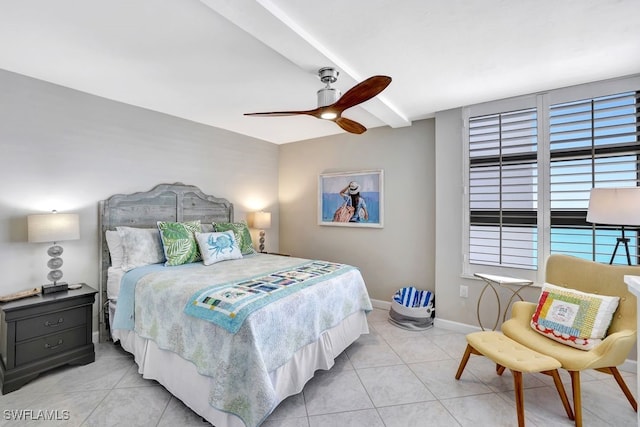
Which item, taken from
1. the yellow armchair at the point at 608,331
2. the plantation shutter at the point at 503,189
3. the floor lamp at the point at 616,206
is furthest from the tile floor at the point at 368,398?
the floor lamp at the point at 616,206

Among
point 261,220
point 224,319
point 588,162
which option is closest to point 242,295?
point 224,319

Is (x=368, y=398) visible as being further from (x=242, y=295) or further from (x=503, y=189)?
(x=503, y=189)

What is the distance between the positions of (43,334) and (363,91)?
304cm

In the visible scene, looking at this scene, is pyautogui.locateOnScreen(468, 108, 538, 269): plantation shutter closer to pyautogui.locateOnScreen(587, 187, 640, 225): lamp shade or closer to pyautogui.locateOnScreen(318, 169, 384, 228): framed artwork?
pyautogui.locateOnScreen(587, 187, 640, 225): lamp shade

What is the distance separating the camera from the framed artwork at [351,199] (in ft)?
13.0

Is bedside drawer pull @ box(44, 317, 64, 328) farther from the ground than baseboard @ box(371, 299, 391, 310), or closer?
farther from the ground

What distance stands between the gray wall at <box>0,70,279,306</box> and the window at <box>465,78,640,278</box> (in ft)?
11.1

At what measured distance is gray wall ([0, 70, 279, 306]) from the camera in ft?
7.89

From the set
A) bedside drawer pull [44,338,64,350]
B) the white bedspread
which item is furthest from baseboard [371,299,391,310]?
bedside drawer pull [44,338,64,350]

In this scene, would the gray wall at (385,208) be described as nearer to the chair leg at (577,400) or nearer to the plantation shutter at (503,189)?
the plantation shutter at (503,189)

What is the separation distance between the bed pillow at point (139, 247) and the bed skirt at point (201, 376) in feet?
2.06

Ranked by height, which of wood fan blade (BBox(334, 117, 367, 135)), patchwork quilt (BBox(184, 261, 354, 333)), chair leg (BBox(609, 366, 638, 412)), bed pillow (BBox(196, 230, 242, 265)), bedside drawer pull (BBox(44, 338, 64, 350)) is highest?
wood fan blade (BBox(334, 117, 367, 135))

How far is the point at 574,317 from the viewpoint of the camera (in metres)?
2.04

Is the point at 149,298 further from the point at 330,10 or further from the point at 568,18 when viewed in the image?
the point at 568,18
